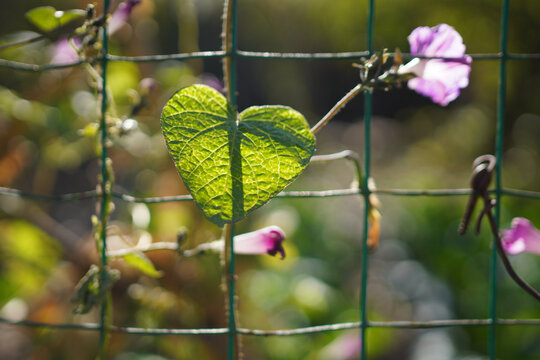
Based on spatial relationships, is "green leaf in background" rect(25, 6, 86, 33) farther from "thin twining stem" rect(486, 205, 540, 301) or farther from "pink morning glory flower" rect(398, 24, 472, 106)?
"thin twining stem" rect(486, 205, 540, 301)

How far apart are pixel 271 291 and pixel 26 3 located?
2623 millimetres

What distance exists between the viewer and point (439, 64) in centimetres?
54

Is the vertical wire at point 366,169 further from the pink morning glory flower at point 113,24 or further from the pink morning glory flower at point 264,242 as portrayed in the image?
the pink morning glory flower at point 113,24

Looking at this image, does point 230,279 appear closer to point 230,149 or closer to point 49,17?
point 230,149

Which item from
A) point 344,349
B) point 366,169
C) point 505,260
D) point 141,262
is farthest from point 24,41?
point 344,349

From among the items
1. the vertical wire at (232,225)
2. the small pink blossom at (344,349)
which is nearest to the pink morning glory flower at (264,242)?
the vertical wire at (232,225)

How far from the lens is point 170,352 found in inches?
39.8

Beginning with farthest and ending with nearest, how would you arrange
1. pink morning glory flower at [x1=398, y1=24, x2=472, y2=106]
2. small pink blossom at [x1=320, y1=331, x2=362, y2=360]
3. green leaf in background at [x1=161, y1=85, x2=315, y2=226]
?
small pink blossom at [x1=320, y1=331, x2=362, y2=360]
pink morning glory flower at [x1=398, y1=24, x2=472, y2=106]
green leaf in background at [x1=161, y1=85, x2=315, y2=226]

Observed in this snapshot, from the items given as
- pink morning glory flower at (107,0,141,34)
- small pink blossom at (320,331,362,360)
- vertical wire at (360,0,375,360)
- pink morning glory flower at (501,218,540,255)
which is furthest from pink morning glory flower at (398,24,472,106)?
small pink blossom at (320,331,362,360)

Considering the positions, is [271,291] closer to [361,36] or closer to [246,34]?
[361,36]

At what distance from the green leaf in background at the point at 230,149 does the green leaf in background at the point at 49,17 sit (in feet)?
0.64

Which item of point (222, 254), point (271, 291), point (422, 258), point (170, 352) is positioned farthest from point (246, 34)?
point (222, 254)

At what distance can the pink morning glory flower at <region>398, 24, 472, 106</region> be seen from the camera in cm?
53

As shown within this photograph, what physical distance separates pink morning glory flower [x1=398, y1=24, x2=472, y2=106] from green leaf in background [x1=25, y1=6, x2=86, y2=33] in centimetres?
33
